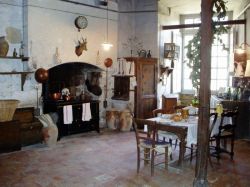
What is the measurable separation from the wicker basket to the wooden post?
12.4 ft

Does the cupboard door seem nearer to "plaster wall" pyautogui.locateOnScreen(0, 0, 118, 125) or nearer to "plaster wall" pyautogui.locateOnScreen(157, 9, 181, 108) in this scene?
"plaster wall" pyautogui.locateOnScreen(157, 9, 181, 108)

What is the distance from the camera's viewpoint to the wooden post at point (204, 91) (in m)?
3.84

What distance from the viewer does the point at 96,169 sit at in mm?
5008

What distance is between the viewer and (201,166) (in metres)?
4.07

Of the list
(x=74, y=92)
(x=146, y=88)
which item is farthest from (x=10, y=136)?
(x=146, y=88)

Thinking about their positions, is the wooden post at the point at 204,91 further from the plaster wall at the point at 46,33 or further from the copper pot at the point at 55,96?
the plaster wall at the point at 46,33

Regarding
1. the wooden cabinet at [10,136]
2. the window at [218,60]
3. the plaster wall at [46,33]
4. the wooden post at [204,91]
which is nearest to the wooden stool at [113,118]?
the plaster wall at [46,33]

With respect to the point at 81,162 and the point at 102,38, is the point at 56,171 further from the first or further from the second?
the point at 102,38

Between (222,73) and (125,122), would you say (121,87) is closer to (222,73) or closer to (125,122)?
(125,122)

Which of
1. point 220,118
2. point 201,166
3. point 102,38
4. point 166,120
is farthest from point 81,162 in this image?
point 102,38

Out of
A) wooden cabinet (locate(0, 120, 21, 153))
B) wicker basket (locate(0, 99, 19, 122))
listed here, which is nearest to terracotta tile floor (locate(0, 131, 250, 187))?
Answer: wooden cabinet (locate(0, 120, 21, 153))

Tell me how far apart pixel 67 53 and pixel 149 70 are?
2439 millimetres

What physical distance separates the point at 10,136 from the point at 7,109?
20.8 inches

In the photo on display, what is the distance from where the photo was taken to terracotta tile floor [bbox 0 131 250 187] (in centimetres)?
445
